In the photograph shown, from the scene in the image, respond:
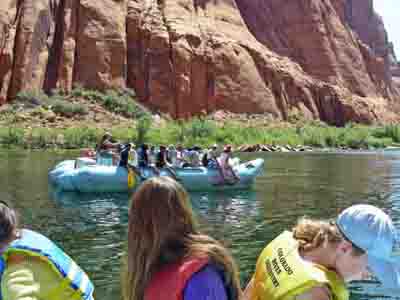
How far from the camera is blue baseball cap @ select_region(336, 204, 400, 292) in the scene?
2.81 m

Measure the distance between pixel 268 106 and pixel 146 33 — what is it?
16.3 m

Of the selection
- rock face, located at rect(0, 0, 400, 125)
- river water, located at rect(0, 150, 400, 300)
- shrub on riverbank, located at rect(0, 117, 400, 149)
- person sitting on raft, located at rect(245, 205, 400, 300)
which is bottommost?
river water, located at rect(0, 150, 400, 300)

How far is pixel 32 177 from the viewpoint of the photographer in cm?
2475

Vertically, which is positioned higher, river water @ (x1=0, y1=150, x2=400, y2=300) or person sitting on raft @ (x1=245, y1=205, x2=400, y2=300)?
person sitting on raft @ (x1=245, y1=205, x2=400, y2=300)

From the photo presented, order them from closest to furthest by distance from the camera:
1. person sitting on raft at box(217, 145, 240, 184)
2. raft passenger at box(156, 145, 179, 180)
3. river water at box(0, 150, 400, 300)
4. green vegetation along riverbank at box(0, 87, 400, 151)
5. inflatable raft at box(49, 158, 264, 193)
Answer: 1. river water at box(0, 150, 400, 300)
2. inflatable raft at box(49, 158, 264, 193)
3. raft passenger at box(156, 145, 179, 180)
4. person sitting on raft at box(217, 145, 240, 184)
5. green vegetation along riverbank at box(0, 87, 400, 151)

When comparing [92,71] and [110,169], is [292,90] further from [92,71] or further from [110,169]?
[110,169]

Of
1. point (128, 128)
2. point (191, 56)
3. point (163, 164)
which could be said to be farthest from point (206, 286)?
point (191, 56)

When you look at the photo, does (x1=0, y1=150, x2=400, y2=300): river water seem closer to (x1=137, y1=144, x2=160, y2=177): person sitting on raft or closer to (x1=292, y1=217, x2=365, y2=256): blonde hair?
(x1=137, y1=144, x2=160, y2=177): person sitting on raft

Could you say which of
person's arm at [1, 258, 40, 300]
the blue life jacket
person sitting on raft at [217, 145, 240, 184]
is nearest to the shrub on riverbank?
person sitting on raft at [217, 145, 240, 184]

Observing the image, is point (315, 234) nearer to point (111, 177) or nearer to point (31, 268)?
point (31, 268)

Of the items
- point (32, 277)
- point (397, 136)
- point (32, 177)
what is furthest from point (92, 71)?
point (32, 277)

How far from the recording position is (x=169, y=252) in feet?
9.32

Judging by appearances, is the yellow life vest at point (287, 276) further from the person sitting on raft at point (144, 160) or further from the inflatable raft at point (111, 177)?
the person sitting on raft at point (144, 160)

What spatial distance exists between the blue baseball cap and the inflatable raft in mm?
17214
